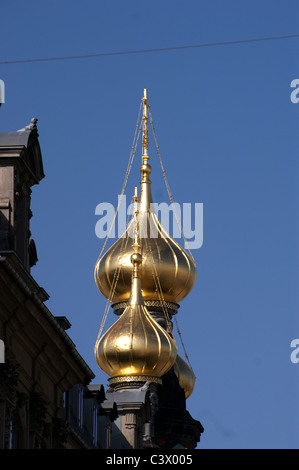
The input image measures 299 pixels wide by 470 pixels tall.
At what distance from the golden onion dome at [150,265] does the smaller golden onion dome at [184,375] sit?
309 centimetres

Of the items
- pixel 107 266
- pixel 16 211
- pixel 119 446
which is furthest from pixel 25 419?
pixel 107 266

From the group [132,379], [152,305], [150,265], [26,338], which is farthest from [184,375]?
[26,338]

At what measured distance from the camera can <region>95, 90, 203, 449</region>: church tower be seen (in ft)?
274

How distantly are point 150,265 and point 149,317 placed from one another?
324 inches

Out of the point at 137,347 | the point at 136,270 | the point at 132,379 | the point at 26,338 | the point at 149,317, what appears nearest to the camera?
the point at 26,338

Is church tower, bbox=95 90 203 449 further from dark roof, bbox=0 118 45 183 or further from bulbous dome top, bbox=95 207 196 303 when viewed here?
dark roof, bbox=0 118 45 183

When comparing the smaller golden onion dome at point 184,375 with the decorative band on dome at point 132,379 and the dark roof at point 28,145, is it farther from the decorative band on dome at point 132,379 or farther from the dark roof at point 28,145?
the dark roof at point 28,145

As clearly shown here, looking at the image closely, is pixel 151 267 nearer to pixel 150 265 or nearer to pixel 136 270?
pixel 150 265

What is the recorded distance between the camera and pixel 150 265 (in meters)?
92.6

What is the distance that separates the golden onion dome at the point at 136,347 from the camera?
83188 mm

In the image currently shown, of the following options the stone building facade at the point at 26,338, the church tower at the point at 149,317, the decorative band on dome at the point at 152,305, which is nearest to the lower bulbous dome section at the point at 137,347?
the church tower at the point at 149,317

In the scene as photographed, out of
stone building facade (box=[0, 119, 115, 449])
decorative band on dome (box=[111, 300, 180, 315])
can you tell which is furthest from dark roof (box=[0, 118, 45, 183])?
decorative band on dome (box=[111, 300, 180, 315])

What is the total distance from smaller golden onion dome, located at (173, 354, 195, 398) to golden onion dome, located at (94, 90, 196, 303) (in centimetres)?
309
